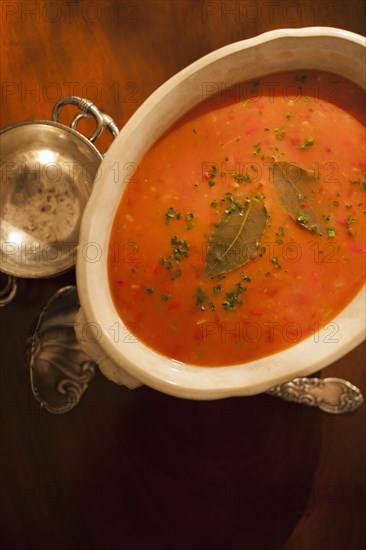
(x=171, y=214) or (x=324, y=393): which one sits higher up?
(x=171, y=214)

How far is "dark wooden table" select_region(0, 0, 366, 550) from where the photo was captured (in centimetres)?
145

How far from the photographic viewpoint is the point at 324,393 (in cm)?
151

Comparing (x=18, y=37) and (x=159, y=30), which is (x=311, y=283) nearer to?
(x=159, y=30)

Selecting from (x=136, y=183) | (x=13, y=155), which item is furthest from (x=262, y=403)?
(x=13, y=155)

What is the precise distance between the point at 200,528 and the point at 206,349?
57 centimetres

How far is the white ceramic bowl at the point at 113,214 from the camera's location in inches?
45.6

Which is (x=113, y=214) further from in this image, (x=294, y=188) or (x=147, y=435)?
(x=147, y=435)

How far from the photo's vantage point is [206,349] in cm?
129

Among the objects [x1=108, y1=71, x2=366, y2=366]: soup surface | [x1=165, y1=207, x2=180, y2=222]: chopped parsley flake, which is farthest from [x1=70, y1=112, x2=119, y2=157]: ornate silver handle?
[x1=165, y1=207, x2=180, y2=222]: chopped parsley flake

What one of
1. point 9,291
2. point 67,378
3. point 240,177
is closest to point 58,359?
point 67,378

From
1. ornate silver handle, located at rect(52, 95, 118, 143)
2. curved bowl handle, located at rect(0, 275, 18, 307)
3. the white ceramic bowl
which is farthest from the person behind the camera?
curved bowl handle, located at rect(0, 275, 18, 307)

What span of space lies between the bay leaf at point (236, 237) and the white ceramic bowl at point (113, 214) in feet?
0.75

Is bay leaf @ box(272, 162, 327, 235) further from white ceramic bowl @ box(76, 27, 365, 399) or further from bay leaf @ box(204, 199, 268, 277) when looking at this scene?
white ceramic bowl @ box(76, 27, 365, 399)

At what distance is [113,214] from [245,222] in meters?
0.29
